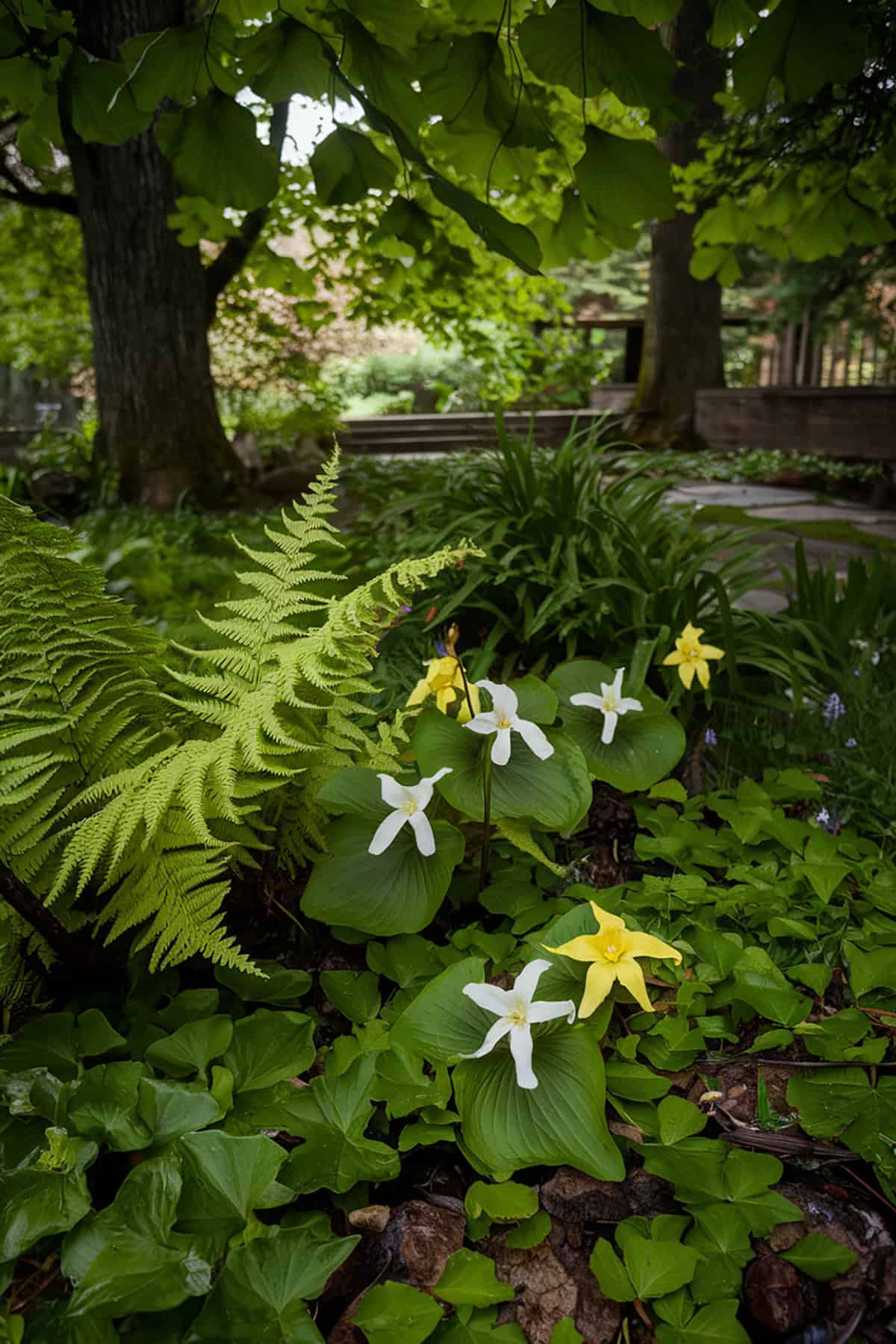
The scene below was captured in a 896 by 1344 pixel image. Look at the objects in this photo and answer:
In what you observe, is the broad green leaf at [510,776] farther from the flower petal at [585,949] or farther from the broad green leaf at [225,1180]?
the broad green leaf at [225,1180]

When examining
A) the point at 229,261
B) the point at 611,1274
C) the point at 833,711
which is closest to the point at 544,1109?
the point at 611,1274

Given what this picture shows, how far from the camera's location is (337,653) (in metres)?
1.32

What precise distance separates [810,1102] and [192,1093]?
29.4 inches

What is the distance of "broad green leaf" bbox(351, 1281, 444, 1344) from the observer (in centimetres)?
84

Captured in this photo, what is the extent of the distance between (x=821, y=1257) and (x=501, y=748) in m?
0.74

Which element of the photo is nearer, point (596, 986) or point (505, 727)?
point (596, 986)

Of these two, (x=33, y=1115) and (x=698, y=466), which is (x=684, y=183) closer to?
(x=698, y=466)

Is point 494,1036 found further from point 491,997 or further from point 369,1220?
point 369,1220

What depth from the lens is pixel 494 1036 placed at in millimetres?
1025

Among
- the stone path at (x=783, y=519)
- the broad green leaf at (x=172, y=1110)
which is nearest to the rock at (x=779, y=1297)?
the broad green leaf at (x=172, y=1110)

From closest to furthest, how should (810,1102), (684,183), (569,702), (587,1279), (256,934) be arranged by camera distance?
1. (587,1279)
2. (810,1102)
3. (256,934)
4. (569,702)
5. (684,183)

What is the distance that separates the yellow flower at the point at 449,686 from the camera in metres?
1.54

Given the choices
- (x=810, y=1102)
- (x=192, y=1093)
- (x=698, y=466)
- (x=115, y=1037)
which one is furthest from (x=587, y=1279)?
(x=698, y=466)

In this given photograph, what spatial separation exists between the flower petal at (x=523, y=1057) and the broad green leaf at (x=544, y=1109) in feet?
0.08
